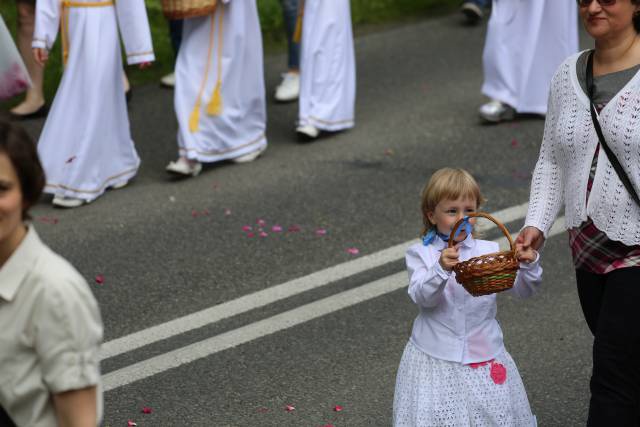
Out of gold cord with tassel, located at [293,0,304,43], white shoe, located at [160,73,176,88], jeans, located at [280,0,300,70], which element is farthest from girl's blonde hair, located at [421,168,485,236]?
white shoe, located at [160,73,176,88]

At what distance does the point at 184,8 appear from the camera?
25.4 feet

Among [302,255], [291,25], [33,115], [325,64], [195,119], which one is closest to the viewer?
[302,255]

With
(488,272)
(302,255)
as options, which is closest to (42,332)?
(488,272)

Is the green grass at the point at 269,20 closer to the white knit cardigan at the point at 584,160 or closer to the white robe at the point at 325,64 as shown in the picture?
the white robe at the point at 325,64

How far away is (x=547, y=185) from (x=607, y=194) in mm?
397

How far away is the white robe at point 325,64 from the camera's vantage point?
8.80 m

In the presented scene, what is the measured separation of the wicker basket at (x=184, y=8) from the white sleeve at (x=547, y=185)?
3873mm

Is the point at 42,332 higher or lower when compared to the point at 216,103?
higher

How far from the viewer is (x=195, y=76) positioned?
824 centimetres

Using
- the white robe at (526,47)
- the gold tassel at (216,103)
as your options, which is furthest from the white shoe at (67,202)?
the white robe at (526,47)

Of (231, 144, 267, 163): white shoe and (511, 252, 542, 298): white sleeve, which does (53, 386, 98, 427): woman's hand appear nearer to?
(511, 252, 542, 298): white sleeve

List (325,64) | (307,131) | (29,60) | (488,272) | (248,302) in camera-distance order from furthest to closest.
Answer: (29,60), (325,64), (307,131), (248,302), (488,272)

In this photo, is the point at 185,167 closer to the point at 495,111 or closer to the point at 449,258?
the point at 495,111

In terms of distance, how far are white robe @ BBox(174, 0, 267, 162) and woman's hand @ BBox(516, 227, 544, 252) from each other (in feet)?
13.7
